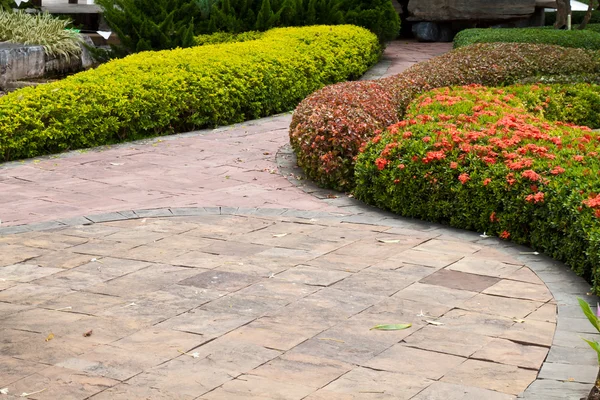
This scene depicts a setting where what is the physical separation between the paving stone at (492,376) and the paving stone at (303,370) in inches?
19.9

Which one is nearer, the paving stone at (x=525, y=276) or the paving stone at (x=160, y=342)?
the paving stone at (x=160, y=342)

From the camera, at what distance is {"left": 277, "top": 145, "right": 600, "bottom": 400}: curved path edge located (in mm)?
4133

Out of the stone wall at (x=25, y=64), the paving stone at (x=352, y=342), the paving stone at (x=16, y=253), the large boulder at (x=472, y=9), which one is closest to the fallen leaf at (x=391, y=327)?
the paving stone at (x=352, y=342)

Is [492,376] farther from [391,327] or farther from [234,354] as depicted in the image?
[234,354]

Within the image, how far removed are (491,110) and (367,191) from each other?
1.88 meters

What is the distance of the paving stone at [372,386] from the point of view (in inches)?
158

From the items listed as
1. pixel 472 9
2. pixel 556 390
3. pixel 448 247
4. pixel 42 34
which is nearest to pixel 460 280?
pixel 448 247

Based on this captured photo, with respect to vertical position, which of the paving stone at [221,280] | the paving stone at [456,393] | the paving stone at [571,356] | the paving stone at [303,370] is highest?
the paving stone at [571,356]

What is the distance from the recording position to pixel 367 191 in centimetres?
768

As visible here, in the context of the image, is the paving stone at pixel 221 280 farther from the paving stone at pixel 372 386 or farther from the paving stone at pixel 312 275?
the paving stone at pixel 372 386

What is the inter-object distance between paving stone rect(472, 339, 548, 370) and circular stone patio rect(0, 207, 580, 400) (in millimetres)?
12

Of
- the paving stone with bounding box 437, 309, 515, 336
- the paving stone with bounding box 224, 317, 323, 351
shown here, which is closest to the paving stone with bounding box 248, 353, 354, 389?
the paving stone with bounding box 224, 317, 323, 351

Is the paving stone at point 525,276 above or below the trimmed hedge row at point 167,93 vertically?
below

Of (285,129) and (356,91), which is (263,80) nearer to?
(285,129)
